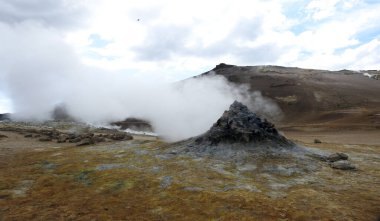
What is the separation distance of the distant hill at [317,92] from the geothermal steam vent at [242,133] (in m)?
40.0

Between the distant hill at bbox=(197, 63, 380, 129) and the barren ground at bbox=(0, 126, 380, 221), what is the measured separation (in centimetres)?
4573

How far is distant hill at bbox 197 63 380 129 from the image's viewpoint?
7238 cm

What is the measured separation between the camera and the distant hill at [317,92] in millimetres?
72375

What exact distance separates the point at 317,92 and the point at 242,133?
7230 centimetres

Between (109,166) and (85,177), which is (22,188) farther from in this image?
(109,166)

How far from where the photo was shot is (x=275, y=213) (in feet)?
42.7

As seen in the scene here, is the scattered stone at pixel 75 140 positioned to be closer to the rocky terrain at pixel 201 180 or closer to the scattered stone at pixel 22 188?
the rocky terrain at pixel 201 180

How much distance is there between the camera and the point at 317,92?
3556 inches

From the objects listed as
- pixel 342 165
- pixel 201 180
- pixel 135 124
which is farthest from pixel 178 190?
pixel 135 124

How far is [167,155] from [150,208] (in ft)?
32.2

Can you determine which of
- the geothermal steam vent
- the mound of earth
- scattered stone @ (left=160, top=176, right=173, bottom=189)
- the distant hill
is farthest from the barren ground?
the distant hill

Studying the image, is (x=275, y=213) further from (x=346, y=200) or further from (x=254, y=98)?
(x=254, y=98)

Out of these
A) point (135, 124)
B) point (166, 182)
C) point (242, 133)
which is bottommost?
point (166, 182)

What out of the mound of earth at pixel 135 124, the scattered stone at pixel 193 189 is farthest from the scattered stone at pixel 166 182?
the mound of earth at pixel 135 124
